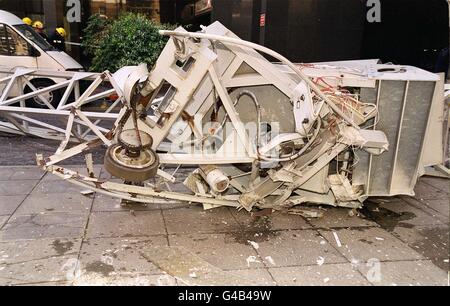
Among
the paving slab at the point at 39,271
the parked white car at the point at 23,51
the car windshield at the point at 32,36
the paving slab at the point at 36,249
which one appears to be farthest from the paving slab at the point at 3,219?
the car windshield at the point at 32,36

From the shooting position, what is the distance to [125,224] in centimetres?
436

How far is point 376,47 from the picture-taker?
48.7 ft

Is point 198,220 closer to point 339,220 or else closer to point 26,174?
point 339,220

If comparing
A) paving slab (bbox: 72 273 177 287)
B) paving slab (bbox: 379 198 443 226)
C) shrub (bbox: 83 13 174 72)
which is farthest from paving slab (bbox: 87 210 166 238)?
shrub (bbox: 83 13 174 72)

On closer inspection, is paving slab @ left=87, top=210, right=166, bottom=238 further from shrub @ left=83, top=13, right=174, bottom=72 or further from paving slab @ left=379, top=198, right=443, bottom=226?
shrub @ left=83, top=13, right=174, bottom=72

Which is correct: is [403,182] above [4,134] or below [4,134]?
above

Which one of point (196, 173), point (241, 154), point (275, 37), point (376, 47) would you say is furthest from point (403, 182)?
point (376, 47)

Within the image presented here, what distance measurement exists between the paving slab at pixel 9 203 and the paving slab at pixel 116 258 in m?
1.23

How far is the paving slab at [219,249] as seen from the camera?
367 centimetres

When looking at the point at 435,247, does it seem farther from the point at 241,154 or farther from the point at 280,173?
the point at 241,154

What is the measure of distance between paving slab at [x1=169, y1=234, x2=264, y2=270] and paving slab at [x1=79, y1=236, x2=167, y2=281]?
216mm

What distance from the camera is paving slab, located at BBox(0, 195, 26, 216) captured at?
4602mm

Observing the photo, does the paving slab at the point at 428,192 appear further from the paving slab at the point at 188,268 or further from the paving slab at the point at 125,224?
the paving slab at the point at 125,224

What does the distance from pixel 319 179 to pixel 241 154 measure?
3.09 ft
